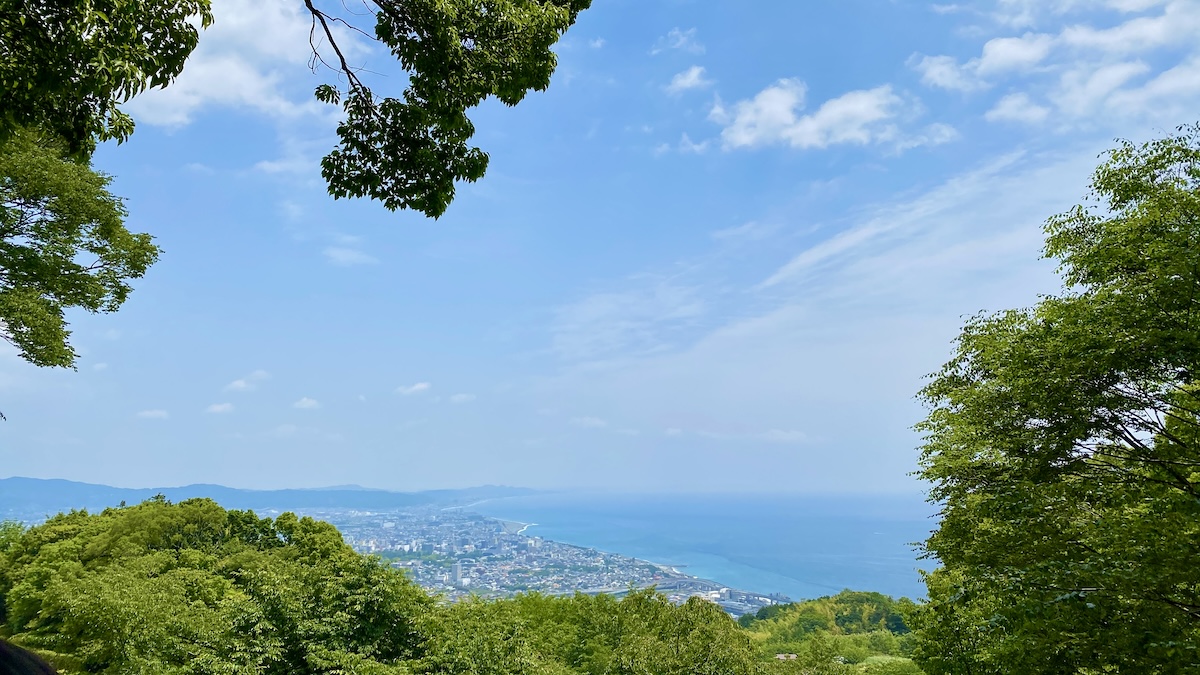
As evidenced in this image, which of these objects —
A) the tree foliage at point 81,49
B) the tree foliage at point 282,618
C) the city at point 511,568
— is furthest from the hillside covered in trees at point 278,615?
the city at point 511,568

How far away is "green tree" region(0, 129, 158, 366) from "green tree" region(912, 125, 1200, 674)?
13.7 m

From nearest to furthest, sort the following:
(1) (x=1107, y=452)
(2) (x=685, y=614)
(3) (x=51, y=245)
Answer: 1. (1) (x=1107, y=452)
2. (3) (x=51, y=245)
3. (2) (x=685, y=614)

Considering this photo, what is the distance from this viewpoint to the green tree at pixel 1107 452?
17.6 ft

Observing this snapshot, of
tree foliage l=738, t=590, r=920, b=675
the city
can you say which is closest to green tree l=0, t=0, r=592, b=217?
tree foliage l=738, t=590, r=920, b=675

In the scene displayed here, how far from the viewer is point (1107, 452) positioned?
7.37 m

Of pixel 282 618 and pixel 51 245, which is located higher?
pixel 51 245

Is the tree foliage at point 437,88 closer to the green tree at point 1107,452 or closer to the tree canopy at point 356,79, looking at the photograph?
the tree canopy at point 356,79

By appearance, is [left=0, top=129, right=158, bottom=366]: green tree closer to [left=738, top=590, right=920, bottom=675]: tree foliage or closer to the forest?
the forest

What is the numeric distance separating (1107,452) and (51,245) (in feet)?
51.9

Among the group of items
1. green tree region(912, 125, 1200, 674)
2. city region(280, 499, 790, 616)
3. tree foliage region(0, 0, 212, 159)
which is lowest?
city region(280, 499, 790, 616)

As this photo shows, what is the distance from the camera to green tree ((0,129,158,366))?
9023 millimetres

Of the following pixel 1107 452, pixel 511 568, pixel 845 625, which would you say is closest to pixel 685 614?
pixel 1107 452

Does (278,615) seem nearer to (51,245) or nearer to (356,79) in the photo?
(51,245)

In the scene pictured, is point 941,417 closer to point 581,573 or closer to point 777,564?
point 581,573
